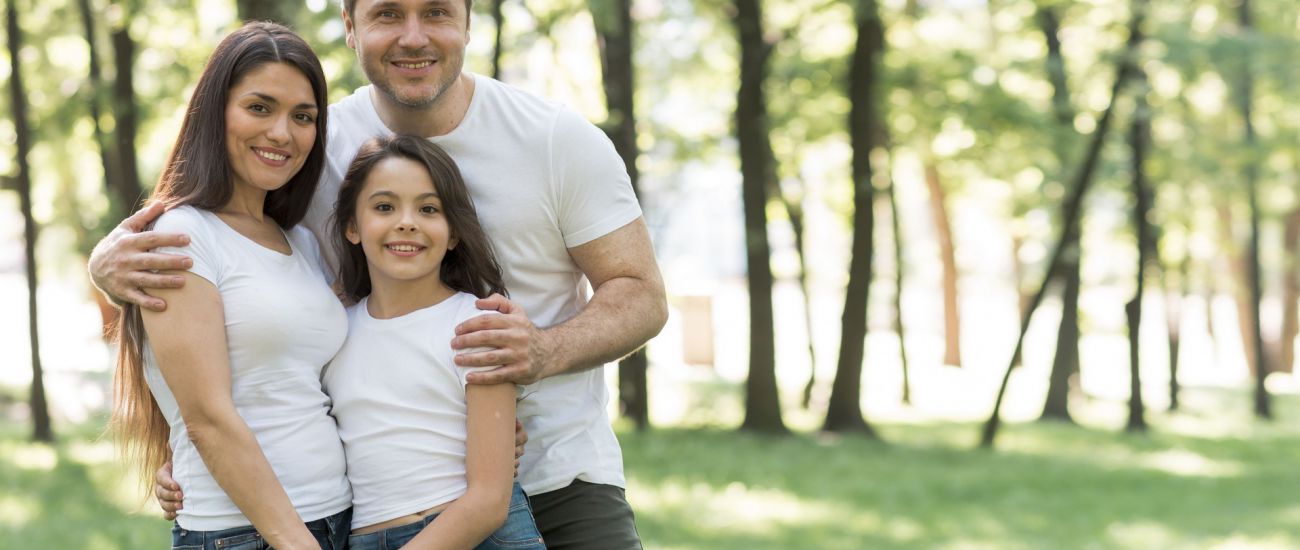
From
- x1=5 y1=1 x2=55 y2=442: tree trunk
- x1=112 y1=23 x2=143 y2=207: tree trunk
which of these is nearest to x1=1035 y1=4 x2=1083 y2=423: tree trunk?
x1=112 y1=23 x2=143 y2=207: tree trunk

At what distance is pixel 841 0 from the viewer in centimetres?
1538

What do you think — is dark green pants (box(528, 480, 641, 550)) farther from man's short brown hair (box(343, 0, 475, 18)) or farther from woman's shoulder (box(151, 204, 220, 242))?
man's short brown hair (box(343, 0, 475, 18))

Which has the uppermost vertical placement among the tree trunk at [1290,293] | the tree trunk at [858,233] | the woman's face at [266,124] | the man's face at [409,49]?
the man's face at [409,49]

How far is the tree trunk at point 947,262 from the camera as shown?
25.8 m

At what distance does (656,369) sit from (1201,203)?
11579 millimetres

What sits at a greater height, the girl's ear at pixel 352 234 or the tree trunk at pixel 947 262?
the girl's ear at pixel 352 234

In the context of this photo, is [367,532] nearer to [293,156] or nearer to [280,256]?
[280,256]

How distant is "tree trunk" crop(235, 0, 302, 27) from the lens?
378 inches

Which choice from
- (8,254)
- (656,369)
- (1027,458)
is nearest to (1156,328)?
(656,369)

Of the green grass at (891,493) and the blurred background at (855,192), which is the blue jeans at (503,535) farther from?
the blurred background at (855,192)

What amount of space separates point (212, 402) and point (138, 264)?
1.09ft

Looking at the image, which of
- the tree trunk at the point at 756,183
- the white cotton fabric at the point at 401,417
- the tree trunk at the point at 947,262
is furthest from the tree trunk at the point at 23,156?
the tree trunk at the point at 947,262

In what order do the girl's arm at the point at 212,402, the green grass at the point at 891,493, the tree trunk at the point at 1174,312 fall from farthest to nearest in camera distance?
the tree trunk at the point at 1174,312 < the green grass at the point at 891,493 < the girl's arm at the point at 212,402

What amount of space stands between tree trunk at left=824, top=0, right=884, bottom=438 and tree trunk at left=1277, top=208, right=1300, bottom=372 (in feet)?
51.7
